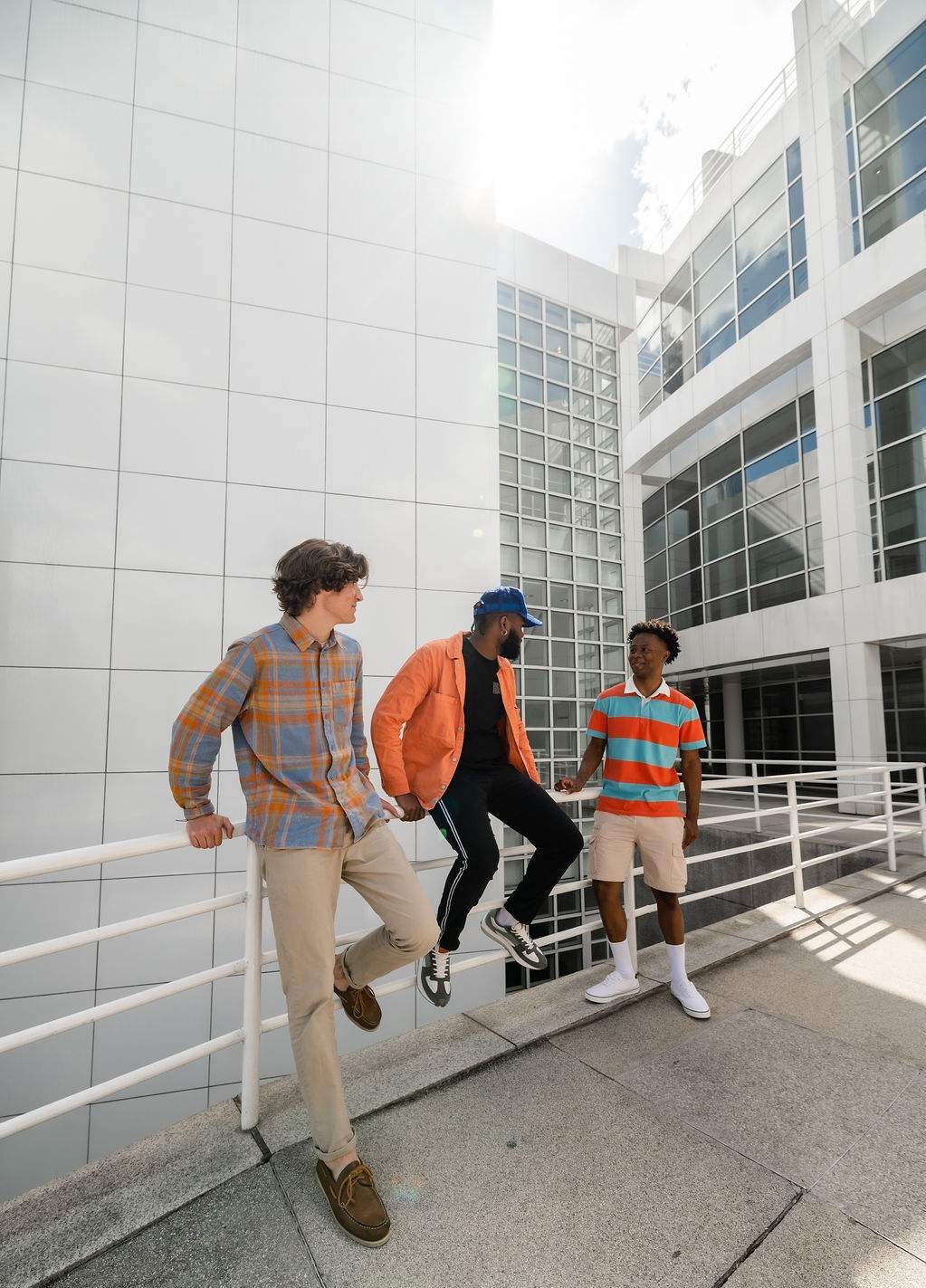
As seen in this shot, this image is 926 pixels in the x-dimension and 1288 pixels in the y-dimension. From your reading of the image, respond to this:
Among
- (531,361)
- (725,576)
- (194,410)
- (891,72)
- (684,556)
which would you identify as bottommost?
(194,410)

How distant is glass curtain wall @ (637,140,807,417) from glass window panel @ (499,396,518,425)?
8.02 m

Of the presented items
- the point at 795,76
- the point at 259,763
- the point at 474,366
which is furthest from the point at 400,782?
the point at 795,76

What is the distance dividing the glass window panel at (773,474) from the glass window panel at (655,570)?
409 centimetres

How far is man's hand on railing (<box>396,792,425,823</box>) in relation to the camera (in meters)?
2.80

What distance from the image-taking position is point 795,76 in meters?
15.2

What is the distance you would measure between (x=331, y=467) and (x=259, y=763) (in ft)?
17.4

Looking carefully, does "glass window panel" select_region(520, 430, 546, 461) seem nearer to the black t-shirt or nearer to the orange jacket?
the black t-shirt

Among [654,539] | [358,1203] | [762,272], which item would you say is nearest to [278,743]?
[358,1203]

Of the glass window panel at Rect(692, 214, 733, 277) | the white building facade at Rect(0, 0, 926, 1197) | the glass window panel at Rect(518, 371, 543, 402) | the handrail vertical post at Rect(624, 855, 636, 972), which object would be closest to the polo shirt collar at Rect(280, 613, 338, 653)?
the handrail vertical post at Rect(624, 855, 636, 972)

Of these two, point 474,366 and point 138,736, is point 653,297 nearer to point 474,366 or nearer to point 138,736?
point 474,366

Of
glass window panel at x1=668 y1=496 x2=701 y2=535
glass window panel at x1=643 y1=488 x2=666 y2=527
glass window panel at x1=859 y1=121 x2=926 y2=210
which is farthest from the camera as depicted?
glass window panel at x1=643 y1=488 x2=666 y2=527

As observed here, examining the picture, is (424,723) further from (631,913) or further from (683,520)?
(683,520)

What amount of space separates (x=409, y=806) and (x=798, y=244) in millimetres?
18288

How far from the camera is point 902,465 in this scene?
13367mm
